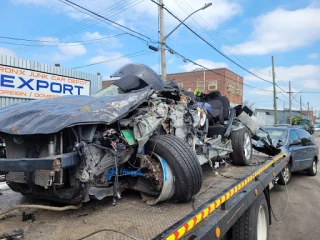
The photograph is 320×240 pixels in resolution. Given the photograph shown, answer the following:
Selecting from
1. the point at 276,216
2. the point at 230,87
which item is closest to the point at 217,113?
the point at 276,216

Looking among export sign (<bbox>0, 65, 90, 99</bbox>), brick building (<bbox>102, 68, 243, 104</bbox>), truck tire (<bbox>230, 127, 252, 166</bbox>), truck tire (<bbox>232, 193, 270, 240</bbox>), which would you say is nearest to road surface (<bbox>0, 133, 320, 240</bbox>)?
truck tire (<bbox>232, 193, 270, 240</bbox>)

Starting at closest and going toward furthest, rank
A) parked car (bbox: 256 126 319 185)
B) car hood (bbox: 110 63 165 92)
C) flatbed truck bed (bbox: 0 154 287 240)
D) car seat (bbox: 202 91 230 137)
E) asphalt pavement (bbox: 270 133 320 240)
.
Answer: flatbed truck bed (bbox: 0 154 287 240)
car hood (bbox: 110 63 165 92)
asphalt pavement (bbox: 270 133 320 240)
car seat (bbox: 202 91 230 137)
parked car (bbox: 256 126 319 185)

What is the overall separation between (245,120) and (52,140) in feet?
13.2

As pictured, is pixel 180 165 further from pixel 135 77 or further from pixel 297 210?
pixel 297 210

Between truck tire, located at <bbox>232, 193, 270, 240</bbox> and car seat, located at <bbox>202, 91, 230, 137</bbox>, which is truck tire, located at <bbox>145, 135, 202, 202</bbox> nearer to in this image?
truck tire, located at <bbox>232, 193, 270, 240</bbox>

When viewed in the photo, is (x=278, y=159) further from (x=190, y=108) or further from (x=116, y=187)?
(x=116, y=187)

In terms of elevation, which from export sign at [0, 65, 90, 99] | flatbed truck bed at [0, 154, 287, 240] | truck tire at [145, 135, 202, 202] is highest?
export sign at [0, 65, 90, 99]

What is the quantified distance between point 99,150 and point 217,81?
34439mm

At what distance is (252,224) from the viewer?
10.8 feet

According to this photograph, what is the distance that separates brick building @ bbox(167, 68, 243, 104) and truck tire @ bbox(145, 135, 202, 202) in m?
31.4

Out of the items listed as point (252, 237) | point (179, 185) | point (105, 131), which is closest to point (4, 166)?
point (105, 131)

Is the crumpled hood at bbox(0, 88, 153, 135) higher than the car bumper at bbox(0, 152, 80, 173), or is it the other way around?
the crumpled hood at bbox(0, 88, 153, 135)

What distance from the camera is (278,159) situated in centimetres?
566

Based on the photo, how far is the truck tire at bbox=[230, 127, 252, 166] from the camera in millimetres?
5082
